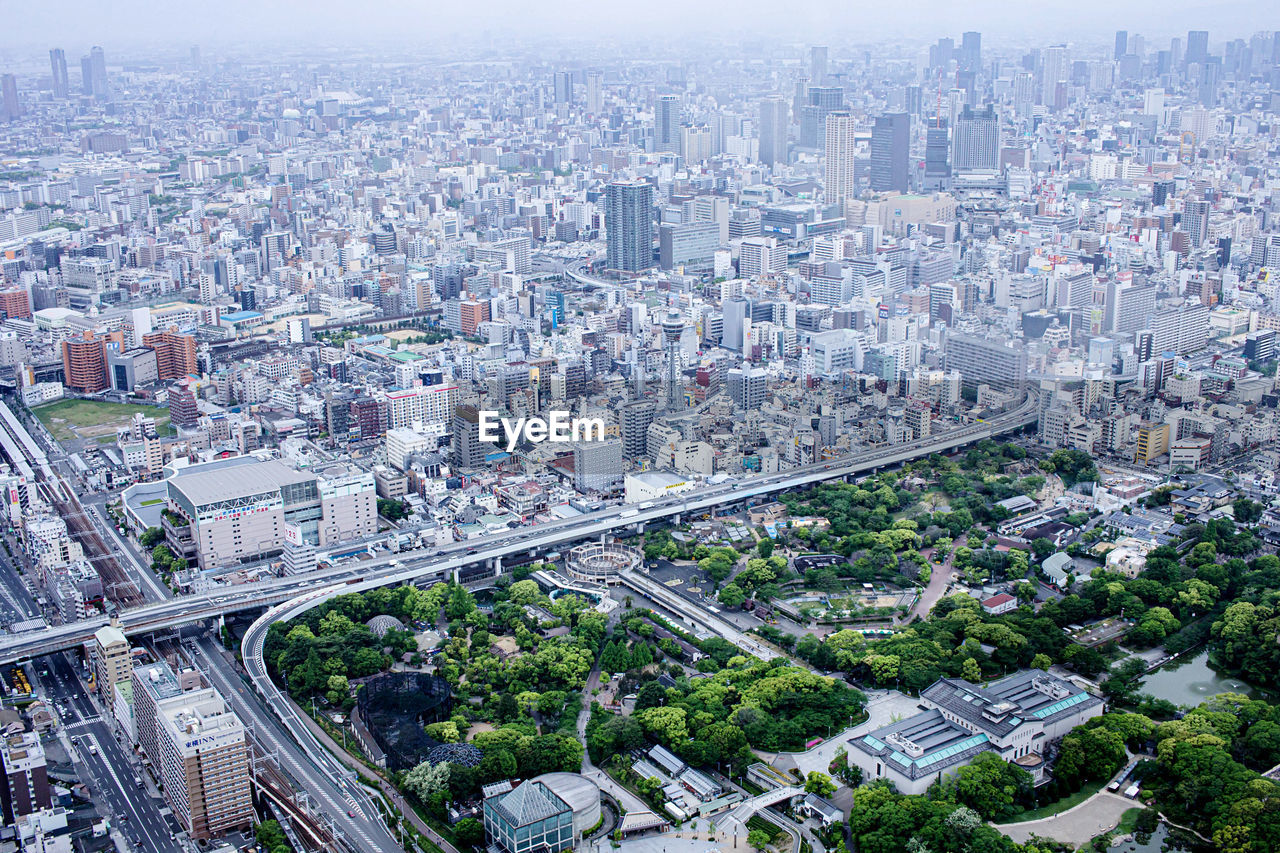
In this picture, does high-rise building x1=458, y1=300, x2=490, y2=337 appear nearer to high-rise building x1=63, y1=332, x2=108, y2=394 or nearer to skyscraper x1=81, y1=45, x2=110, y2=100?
high-rise building x1=63, y1=332, x2=108, y2=394

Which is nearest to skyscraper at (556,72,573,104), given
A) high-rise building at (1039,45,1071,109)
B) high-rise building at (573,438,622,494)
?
high-rise building at (1039,45,1071,109)

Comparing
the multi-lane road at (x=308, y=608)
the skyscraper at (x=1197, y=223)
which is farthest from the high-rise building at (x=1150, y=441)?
the skyscraper at (x=1197, y=223)

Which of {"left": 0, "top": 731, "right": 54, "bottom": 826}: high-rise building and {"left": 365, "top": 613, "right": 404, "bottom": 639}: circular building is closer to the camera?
{"left": 0, "top": 731, "right": 54, "bottom": 826}: high-rise building

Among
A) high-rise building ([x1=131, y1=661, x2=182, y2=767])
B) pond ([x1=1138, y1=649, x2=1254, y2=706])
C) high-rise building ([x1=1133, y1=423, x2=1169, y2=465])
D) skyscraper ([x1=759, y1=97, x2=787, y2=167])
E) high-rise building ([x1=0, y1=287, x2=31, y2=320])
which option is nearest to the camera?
high-rise building ([x1=131, y1=661, x2=182, y2=767])

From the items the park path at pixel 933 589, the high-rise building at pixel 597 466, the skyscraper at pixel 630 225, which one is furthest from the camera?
the skyscraper at pixel 630 225

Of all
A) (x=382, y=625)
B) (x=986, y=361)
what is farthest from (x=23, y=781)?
(x=986, y=361)

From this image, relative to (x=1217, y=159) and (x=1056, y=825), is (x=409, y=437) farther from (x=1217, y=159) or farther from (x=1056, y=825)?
(x=1217, y=159)

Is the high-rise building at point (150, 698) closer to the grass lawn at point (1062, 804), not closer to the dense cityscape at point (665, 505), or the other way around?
the dense cityscape at point (665, 505)

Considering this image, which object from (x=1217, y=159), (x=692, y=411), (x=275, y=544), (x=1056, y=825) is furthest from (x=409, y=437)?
(x=1217, y=159)
